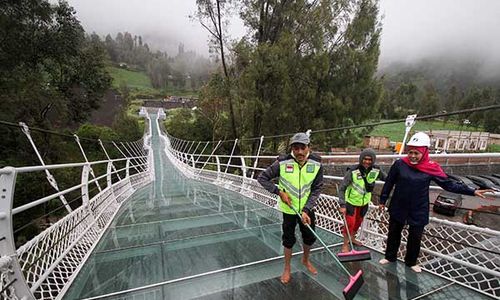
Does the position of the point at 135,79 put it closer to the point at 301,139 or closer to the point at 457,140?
the point at 457,140

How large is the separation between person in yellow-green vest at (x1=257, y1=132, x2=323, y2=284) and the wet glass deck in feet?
0.52

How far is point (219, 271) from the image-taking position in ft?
5.60

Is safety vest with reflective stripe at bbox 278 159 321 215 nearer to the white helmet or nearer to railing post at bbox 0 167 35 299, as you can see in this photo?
the white helmet

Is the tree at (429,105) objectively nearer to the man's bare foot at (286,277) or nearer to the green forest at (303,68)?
the green forest at (303,68)

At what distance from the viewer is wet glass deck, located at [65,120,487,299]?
149 cm

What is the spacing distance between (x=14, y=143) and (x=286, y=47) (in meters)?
10.3

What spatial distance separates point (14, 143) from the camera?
9.66 metres

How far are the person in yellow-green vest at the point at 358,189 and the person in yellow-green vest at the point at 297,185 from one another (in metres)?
0.42

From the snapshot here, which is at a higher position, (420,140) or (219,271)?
(420,140)

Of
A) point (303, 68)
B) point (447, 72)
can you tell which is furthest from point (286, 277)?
point (447, 72)

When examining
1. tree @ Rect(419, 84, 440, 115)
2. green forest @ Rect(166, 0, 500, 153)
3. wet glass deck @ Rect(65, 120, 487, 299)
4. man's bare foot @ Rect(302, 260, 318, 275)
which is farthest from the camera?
tree @ Rect(419, 84, 440, 115)

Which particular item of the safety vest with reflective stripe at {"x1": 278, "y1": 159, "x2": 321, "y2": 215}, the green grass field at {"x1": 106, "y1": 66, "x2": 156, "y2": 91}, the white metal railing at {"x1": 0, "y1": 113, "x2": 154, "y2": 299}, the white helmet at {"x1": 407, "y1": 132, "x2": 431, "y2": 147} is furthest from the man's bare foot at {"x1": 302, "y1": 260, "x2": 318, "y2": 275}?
the green grass field at {"x1": 106, "y1": 66, "x2": 156, "y2": 91}

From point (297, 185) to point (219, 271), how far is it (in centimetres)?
76

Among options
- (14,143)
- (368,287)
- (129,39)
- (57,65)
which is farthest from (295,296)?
(129,39)
